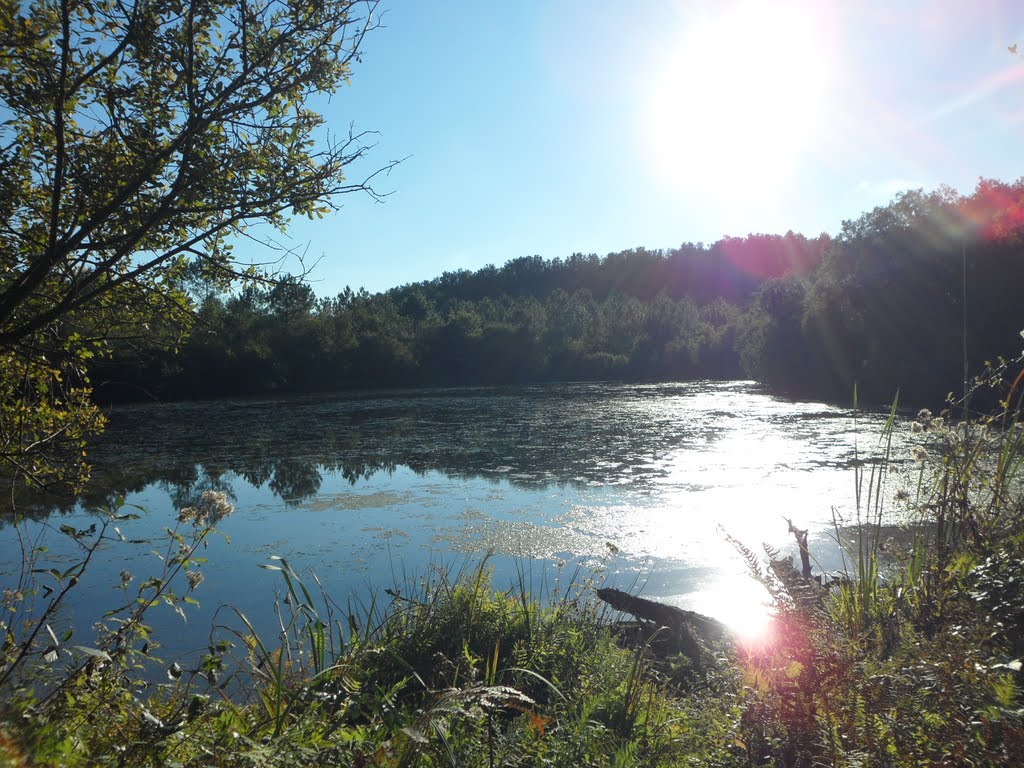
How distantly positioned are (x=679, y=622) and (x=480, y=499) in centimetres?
550

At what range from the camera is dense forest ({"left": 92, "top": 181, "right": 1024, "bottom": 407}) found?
19.8 m

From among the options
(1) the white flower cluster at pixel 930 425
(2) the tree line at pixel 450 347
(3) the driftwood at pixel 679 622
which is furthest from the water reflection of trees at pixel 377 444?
(2) the tree line at pixel 450 347

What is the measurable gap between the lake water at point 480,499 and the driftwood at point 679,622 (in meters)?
0.42

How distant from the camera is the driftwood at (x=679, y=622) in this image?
14.5 ft

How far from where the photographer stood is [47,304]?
321cm

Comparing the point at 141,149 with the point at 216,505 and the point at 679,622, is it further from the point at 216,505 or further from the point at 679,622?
the point at 679,622

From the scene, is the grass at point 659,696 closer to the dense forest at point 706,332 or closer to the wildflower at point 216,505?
the wildflower at point 216,505

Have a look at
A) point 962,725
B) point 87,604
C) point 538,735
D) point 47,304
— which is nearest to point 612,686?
point 538,735

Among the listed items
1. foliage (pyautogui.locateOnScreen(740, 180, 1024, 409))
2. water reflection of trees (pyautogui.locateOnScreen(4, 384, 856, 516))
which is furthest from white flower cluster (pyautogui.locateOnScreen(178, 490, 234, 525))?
foliage (pyautogui.locateOnScreen(740, 180, 1024, 409))

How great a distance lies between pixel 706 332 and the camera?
48.6 metres

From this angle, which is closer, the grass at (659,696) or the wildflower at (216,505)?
the grass at (659,696)

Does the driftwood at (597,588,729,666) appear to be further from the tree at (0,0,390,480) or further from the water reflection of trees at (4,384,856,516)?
the water reflection of trees at (4,384,856,516)

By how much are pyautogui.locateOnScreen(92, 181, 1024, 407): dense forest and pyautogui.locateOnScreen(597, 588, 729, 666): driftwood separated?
254 cm

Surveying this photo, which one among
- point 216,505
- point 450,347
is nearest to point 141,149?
point 216,505
